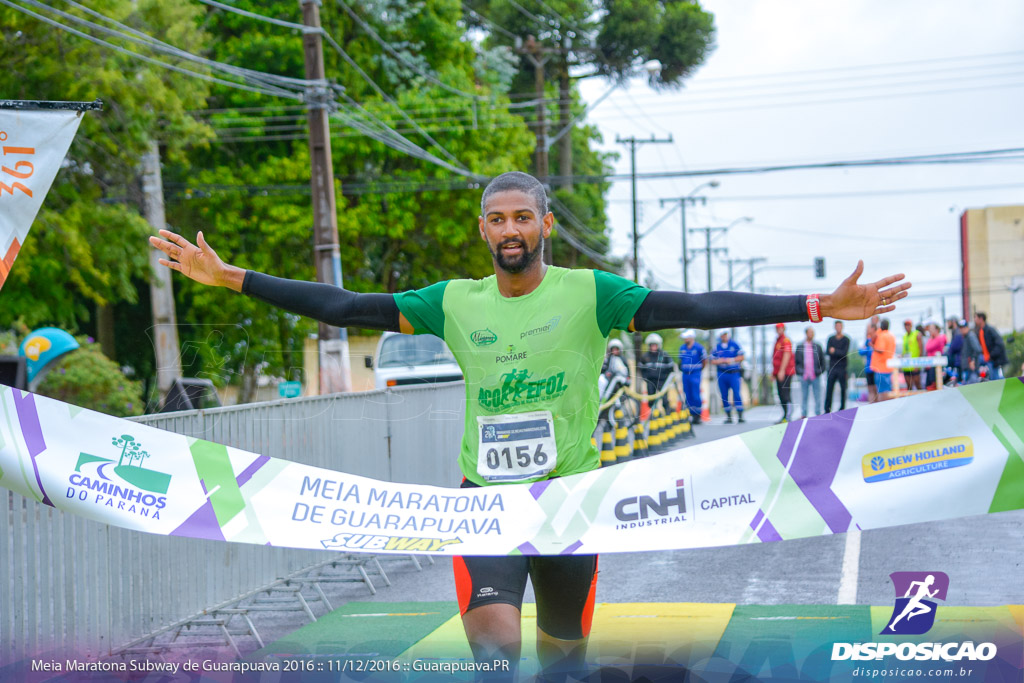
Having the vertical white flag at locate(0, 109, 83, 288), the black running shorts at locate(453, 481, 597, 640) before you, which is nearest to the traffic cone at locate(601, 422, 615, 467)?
the vertical white flag at locate(0, 109, 83, 288)

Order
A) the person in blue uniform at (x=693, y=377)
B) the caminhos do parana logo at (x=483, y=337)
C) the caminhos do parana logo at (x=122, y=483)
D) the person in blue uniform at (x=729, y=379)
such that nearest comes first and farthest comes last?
the caminhos do parana logo at (x=483, y=337)
the caminhos do parana logo at (x=122, y=483)
the person in blue uniform at (x=693, y=377)
the person in blue uniform at (x=729, y=379)

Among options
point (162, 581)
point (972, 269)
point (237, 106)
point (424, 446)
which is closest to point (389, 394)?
point (424, 446)

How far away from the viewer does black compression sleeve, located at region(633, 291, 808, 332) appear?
3625mm

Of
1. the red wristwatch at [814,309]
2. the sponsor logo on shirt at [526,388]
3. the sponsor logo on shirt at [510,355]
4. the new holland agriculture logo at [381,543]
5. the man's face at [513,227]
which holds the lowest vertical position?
the new holland agriculture logo at [381,543]

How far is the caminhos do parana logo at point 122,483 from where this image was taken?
4.27 m

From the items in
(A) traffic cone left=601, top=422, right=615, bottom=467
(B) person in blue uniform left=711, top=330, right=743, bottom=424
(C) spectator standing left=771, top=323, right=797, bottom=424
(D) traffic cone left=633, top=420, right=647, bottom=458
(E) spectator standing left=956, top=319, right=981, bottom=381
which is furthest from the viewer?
(E) spectator standing left=956, top=319, right=981, bottom=381

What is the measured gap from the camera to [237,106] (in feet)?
102

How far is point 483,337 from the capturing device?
390 cm

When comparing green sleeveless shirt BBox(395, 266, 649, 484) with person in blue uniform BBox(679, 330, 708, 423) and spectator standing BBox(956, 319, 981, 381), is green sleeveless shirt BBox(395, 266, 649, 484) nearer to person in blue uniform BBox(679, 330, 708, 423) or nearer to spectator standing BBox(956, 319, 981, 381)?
person in blue uniform BBox(679, 330, 708, 423)

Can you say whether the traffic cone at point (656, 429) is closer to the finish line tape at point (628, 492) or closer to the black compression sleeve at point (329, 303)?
the finish line tape at point (628, 492)

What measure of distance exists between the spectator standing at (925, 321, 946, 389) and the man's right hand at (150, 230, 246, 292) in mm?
12718

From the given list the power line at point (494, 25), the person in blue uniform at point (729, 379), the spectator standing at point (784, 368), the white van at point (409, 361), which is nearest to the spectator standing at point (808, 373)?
the spectator standing at point (784, 368)

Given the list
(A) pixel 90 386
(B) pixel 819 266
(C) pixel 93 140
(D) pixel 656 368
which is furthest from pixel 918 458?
(B) pixel 819 266

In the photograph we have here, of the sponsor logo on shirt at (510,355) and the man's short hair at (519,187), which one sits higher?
the man's short hair at (519,187)
